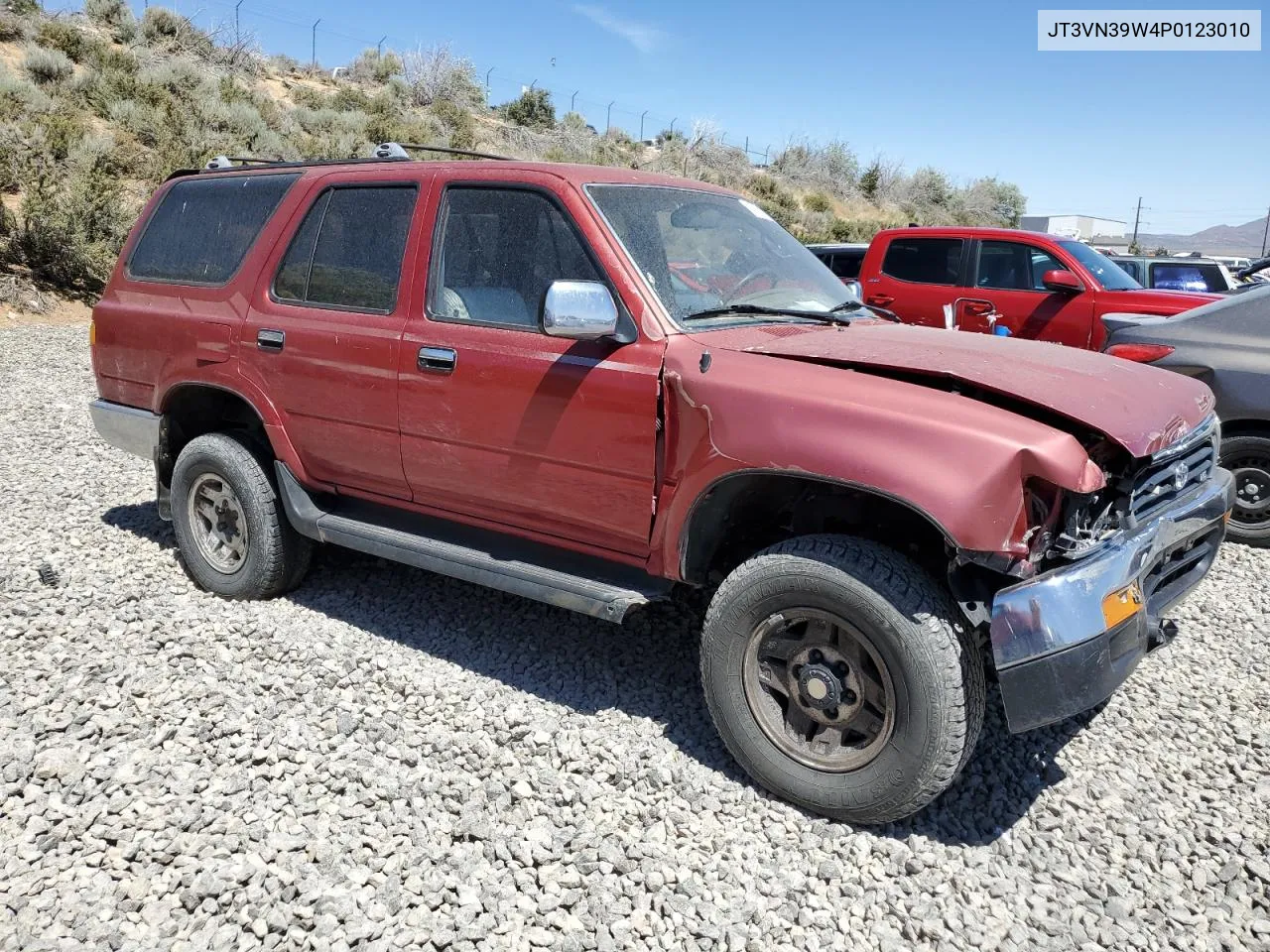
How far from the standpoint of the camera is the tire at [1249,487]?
17.3 feet

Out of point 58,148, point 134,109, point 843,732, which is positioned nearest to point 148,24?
point 134,109

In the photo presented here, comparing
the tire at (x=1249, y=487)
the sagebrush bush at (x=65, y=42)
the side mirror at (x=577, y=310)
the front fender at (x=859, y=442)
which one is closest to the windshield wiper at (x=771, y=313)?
the front fender at (x=859, y=442)

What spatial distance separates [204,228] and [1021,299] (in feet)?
22.9

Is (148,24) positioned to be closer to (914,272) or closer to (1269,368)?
(914,272)

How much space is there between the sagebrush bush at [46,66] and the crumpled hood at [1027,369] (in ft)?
74.0

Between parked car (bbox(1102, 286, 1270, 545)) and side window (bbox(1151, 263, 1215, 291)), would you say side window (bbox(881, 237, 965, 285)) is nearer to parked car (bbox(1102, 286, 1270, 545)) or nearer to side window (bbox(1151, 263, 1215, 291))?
parked car (bbox(1102, 286, 1270, 545))

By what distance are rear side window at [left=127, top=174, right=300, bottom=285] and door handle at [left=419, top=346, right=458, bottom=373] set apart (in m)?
1.34

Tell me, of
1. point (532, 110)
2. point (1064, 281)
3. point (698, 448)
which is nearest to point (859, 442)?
point (698, 448)

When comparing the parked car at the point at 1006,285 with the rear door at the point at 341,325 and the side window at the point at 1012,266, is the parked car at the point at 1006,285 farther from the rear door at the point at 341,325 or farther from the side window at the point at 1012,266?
the rear door at the point at 341,325

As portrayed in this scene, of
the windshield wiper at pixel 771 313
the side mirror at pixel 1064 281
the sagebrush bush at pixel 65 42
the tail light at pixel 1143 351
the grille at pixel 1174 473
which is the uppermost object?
the sagebrush bush at pixel 65 42

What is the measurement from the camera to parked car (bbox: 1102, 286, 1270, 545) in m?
5.23

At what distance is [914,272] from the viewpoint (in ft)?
30.2

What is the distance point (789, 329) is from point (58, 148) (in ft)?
55.5

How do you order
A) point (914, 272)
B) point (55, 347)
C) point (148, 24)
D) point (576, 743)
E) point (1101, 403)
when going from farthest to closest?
point (148, 24) < point (55, 347) < point (914, 272) < point (576, 743) < point (1101, 403)
